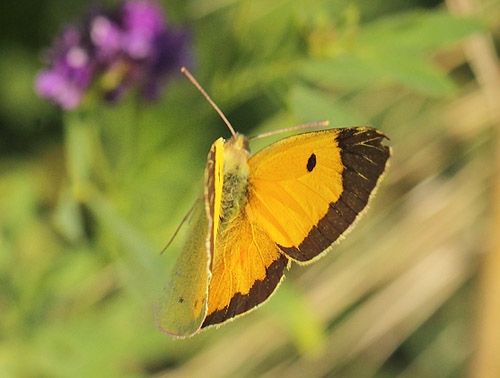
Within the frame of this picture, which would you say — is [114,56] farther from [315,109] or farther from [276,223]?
[276,223]

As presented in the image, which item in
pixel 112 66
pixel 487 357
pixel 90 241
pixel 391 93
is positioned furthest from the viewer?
pixel 391 93

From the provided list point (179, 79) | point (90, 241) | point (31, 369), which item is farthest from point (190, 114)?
point (31, 369)

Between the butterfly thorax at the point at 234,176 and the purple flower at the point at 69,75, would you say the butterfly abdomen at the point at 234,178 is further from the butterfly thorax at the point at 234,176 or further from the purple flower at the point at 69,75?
the purple flower at the point at 69,75

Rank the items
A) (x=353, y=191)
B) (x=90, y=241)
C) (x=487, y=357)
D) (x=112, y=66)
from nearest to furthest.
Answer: (x=353, y=191), (x=112, y=66), (x=90, y=241), (x=487, y=357)

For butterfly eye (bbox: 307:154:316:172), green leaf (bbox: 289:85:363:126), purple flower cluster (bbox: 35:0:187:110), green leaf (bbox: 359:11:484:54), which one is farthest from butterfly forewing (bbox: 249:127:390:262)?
purple flower cluster (bbox: 35:0:187:110)

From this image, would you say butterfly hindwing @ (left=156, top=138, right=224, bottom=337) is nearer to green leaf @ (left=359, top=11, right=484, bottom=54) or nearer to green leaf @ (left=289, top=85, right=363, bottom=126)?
green leaf @ (left=289, top=85, right=363, bottom=126)

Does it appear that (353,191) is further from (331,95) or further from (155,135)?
(331,95)
